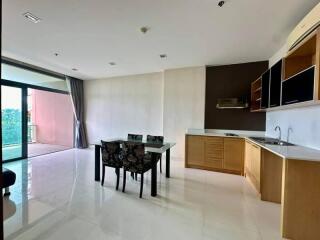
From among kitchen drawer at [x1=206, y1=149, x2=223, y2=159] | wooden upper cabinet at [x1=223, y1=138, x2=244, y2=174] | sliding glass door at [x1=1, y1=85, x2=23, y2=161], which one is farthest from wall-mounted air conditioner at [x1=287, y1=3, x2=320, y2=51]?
sliding glass door at [x1=1, y1=85, x2=23, y2=161]

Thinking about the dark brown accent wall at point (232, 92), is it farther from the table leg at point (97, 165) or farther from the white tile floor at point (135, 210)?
the table leg at point (97, 165)

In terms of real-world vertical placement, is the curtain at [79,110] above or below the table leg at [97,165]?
above

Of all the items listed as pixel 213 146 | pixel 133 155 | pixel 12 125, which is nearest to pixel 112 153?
pixel 133 155

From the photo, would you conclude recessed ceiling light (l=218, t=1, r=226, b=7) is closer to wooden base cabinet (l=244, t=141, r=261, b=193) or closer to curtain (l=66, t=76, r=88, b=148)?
wooden base cabinet (l=244, t=141, r=261, b=193)

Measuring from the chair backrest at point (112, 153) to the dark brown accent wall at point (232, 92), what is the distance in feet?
9.32

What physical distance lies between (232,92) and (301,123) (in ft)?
7.27

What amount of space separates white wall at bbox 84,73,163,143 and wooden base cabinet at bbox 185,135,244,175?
1.56 metres

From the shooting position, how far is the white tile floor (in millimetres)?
2176

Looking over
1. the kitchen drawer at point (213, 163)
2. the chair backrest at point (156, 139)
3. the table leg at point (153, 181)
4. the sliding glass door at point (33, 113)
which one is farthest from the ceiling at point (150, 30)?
the kitchen drawer at point (213, 163)

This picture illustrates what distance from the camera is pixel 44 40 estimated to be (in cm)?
357

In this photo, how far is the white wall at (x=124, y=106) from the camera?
6.13 m

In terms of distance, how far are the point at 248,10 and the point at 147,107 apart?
4.20m

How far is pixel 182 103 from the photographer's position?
215 inches

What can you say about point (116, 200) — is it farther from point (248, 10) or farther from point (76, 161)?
point (248, 10)
